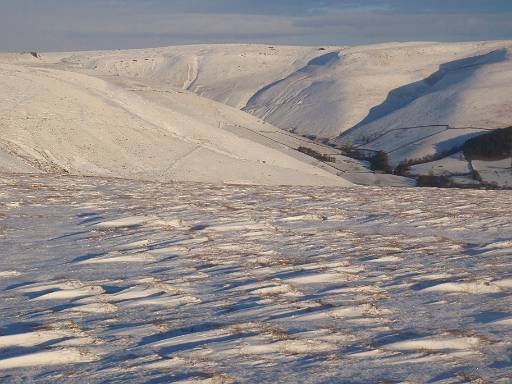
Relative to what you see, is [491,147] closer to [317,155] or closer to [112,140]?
[317,155]

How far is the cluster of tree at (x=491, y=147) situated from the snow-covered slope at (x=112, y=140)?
5464 mm

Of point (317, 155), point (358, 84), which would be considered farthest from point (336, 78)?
point (317, 155)

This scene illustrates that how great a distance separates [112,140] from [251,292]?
9.61m

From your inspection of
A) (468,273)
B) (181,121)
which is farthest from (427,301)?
(181,121)

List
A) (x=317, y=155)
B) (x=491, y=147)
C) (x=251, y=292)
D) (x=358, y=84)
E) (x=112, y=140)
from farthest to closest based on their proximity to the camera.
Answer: (x=358, y=84)
(x=491, y=147)
(x=317, y=155)
(x=112, y=140)
(x=251, y=292)

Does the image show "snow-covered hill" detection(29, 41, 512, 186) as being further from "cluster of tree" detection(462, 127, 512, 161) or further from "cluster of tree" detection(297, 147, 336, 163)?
"cluster of tree" detection(297, 147, 336, 163)

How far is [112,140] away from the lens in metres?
13.6

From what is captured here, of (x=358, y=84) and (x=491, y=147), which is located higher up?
(x=358, y=84)

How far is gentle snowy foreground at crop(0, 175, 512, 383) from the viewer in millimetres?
3254

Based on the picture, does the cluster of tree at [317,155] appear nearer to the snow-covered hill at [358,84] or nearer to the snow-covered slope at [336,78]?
the snow-covered hill at [358,84]

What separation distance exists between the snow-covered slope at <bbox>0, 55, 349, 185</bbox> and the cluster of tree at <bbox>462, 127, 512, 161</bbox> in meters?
5.46

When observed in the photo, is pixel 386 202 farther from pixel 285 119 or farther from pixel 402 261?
pixel 285 119

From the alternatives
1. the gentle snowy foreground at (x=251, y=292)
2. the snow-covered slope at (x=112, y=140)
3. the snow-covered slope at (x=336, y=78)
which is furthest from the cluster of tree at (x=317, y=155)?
the gentle snowy foreground at (x=251, y=292)

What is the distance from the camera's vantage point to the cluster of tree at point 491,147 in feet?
65.6
